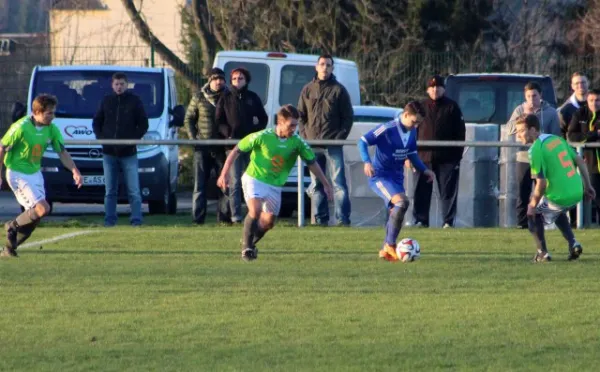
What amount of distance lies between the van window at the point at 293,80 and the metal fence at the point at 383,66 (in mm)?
6990

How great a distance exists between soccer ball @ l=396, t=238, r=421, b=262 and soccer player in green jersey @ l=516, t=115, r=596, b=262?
1022 mm

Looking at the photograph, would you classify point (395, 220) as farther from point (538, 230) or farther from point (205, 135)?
point (205, 135)

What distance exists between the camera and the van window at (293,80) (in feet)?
65.0

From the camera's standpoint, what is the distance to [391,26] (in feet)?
103

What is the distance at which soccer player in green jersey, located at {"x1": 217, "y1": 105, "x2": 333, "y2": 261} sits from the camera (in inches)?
486

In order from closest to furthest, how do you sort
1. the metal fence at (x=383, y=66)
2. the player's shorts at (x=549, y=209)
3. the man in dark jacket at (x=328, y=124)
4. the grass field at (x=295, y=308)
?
the grass field at (x=295, y=308), the player's shorts at (x=549, y=209), the man in dark jacket at (x=328, y=124), the metal fence at (x=383, y=66)

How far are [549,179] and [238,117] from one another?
5.43 meters

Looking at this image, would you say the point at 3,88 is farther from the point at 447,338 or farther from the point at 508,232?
the point at 447,338

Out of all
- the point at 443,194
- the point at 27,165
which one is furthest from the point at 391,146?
the point at 443,194

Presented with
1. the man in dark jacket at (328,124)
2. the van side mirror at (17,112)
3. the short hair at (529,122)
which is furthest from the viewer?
the van side mirror at (17,112)

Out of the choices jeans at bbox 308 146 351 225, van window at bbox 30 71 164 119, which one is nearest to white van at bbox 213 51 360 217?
van window at bbox 30 71 164 119

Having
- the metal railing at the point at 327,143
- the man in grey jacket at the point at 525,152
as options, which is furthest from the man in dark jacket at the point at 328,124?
the man in grey jacket at the point at 525,152

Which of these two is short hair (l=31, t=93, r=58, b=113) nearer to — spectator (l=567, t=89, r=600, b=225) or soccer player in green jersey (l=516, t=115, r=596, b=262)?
soccer player in green jersey (l=516, t=115, r=596, b=262)

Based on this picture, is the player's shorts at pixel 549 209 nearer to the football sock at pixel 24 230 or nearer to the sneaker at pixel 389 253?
the sneaker at pixel 389 253
